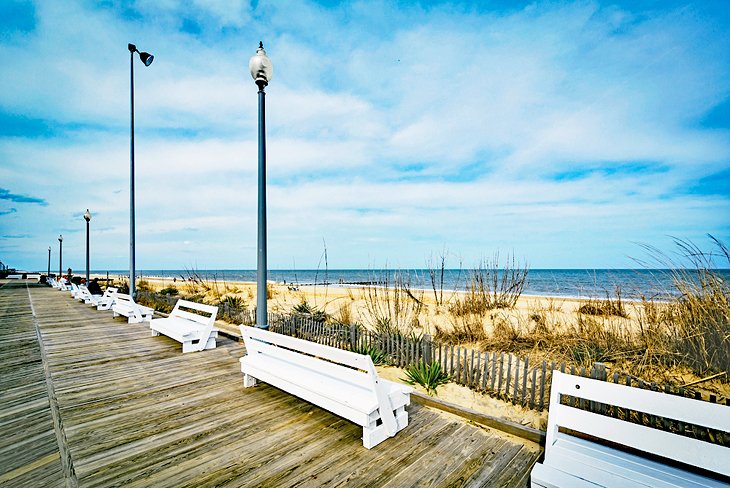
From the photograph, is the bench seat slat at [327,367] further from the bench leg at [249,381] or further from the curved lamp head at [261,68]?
the curved lamp head at [261,68]

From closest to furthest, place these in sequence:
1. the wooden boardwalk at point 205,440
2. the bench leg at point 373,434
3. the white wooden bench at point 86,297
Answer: the wooden boardwalk at point 205,440 → the bench leg at point 373,434 → the white wooden bench at point 86,297

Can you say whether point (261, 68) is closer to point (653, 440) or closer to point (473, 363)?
point (473, 363)

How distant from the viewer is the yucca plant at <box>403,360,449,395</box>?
4.64 m

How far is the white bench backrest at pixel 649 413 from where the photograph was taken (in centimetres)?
178

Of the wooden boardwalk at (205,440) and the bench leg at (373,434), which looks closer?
the wooden boardwalk at (205,440)

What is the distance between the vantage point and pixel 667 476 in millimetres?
1953

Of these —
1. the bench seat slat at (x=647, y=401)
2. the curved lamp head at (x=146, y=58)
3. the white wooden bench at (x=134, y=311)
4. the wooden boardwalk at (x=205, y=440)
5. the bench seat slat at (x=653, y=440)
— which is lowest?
the wooden boardwalk at (x=205, y=440)

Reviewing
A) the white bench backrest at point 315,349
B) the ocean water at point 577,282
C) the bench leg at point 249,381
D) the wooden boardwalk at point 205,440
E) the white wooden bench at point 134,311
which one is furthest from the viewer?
the white wooden bench at point 134,311

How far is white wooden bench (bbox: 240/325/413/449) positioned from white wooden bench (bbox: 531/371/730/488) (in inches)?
47.1

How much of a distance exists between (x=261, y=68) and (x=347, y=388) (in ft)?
15.1

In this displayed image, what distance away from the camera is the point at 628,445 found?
2.01 metres

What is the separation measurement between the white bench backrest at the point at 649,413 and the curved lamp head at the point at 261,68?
5230 mm

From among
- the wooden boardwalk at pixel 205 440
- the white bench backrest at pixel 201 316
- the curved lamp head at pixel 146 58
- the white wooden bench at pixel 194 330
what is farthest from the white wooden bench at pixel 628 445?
the curved lamp head at pixel 146 58

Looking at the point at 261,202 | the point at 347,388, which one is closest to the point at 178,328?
the point at 261,202
